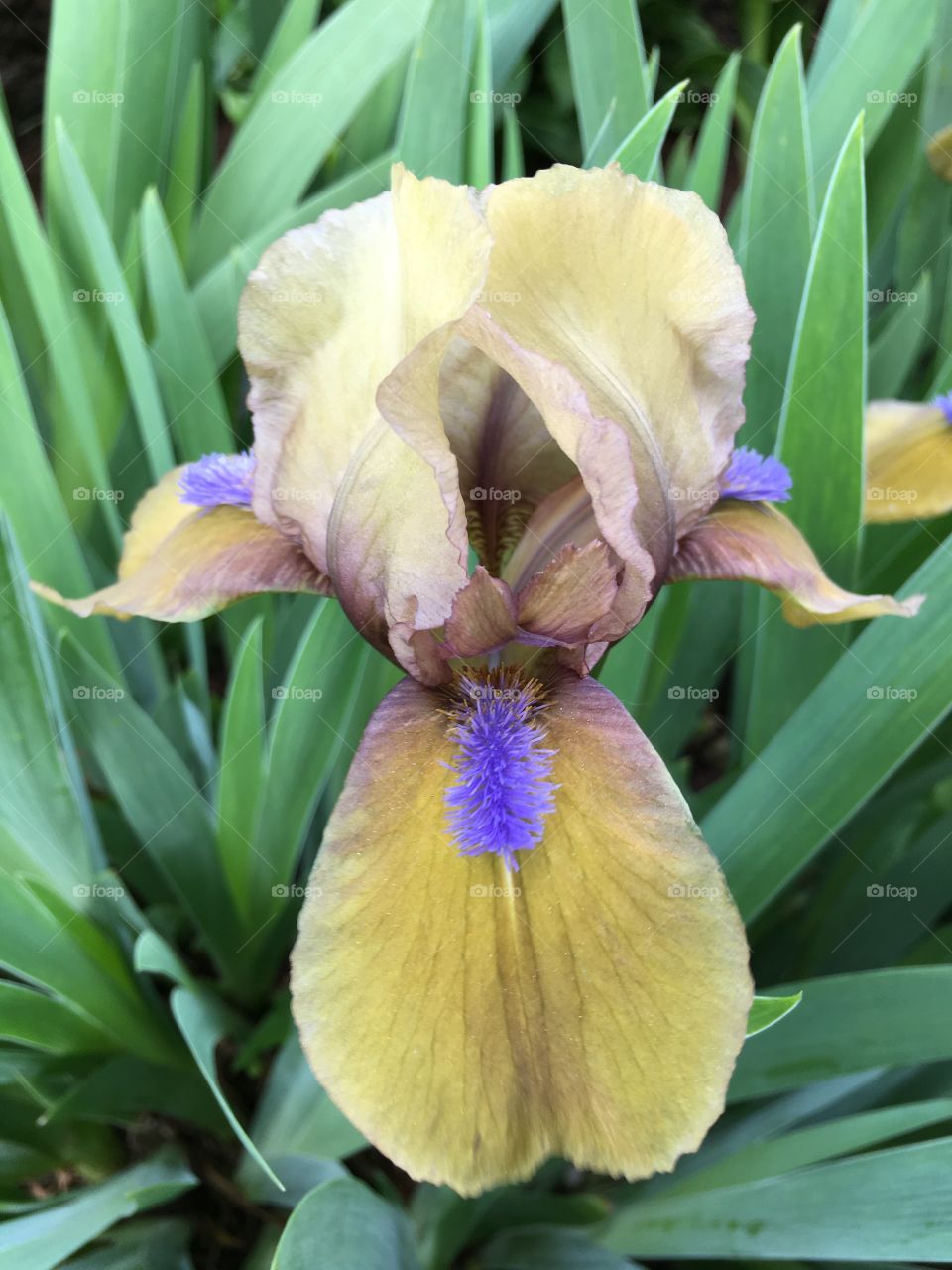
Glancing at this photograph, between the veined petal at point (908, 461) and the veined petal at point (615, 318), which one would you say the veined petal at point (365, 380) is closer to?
the veined petal at point (615, 318)

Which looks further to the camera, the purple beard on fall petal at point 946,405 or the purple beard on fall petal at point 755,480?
the purple beard on fall petal at point 946,405

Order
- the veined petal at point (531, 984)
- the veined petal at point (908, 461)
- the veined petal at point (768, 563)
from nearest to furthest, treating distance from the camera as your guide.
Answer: the veined petal at point (531, 984) < the veined petal at point (768, 563) < the veined petal at point (908, 461)

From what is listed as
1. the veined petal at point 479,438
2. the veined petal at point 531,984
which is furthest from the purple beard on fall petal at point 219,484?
the veined petal at point 531,984

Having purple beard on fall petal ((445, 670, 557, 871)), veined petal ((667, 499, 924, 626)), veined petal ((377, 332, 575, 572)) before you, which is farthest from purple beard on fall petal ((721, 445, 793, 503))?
purple beard on fall petal ((445, 670, 557, 871))

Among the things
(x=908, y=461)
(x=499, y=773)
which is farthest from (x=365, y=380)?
(x=908, y=461)

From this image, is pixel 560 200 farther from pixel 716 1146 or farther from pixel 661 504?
pixel 716 1146

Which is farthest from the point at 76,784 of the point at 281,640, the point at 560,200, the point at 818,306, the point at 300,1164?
the point at 818,306

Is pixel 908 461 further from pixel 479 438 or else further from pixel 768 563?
pixel 479 438

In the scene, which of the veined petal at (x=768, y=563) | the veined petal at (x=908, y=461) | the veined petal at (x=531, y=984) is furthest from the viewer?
the veined petal at (x=908, y=461)
